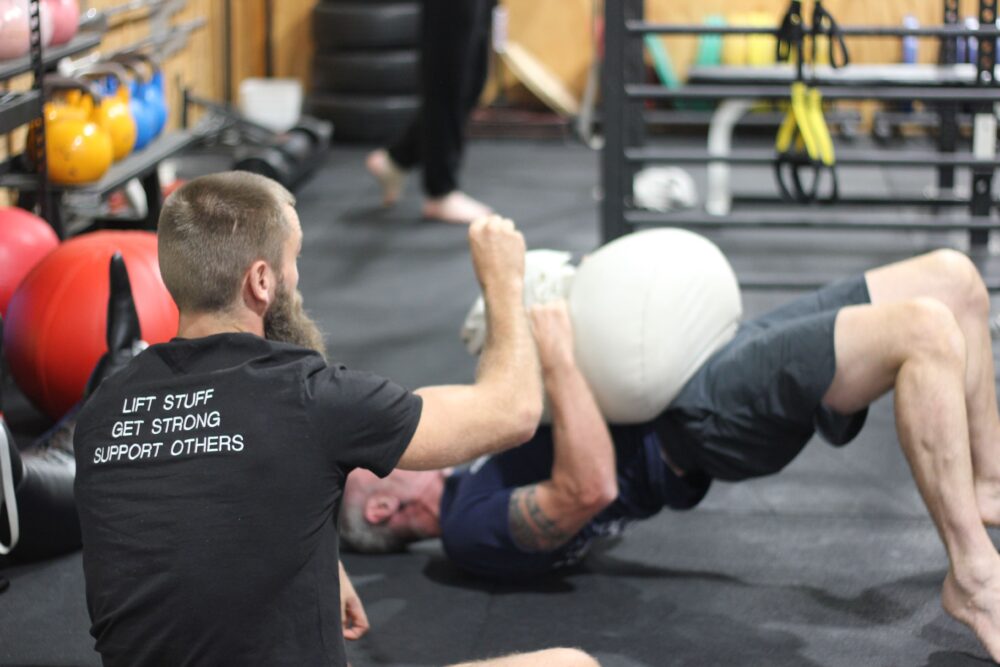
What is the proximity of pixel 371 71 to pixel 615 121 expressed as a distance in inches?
130

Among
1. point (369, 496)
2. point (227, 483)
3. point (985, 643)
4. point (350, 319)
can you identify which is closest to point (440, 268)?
point (350, 319)

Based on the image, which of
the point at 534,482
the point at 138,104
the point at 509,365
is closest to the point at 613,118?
the point at 534,482

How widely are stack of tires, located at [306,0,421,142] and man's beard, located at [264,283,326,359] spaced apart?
4982 mm

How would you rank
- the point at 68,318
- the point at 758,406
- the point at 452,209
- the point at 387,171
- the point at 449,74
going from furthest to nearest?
the point at 387,171 → the point at 452,209 → the point at 449,74 → the point at 68,318 → the point at 758,406

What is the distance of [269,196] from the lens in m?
1.58

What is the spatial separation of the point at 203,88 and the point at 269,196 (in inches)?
214

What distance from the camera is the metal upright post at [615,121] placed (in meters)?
3.38

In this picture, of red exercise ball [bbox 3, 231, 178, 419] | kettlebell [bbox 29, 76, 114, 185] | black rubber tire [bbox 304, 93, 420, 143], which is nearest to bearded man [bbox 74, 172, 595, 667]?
red exercise ball [bbox 3, 231, 178, 419]

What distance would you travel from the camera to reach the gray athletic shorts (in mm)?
2139

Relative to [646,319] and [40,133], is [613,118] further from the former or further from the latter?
[40,133]

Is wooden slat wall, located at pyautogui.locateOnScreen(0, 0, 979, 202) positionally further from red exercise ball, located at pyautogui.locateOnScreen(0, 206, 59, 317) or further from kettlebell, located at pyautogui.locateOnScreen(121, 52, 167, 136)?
red exercise ball, located at pyautogui.locateOnScreen(0, 206, 59, 317)

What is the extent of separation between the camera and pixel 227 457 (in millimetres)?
1462

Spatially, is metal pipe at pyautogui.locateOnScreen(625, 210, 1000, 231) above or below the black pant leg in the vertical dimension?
below

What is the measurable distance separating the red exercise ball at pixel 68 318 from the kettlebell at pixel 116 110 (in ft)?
3.03
